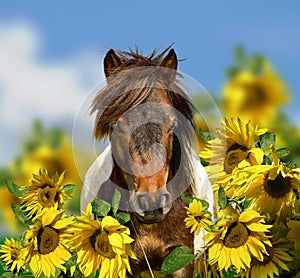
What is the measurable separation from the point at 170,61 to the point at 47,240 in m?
0.64

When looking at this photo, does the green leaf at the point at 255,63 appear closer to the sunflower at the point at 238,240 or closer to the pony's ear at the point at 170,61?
the pony's ear at the point at 170,61

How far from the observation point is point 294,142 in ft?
8.40

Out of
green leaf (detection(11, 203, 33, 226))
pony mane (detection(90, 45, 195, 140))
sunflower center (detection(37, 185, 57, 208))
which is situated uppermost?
pony mane (detection(90, 45, 195, 140))

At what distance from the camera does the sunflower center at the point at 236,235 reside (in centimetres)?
135

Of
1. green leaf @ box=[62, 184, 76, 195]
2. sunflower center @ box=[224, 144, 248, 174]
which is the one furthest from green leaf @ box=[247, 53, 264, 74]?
green leaf @ box=[62, 184, 76, 195]

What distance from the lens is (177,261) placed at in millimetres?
1415

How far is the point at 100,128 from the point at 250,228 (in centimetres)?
60

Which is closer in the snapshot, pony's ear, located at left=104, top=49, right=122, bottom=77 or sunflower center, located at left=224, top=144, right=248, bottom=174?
sunflower center, located at left=224, top=144, right=248, bottom=174

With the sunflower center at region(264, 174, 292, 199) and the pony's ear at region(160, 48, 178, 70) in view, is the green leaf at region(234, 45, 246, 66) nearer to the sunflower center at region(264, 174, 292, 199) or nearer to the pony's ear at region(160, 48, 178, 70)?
the pony's ear at region(160, 48, 178, 70)

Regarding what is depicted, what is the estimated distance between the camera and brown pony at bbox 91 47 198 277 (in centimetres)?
165

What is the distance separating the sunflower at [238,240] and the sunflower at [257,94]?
1368 millimetres

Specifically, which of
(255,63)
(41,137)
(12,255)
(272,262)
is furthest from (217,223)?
(41,137)

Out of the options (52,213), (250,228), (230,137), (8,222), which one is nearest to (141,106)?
(230,137)

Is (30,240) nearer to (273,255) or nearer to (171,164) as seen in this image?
(171,164)
